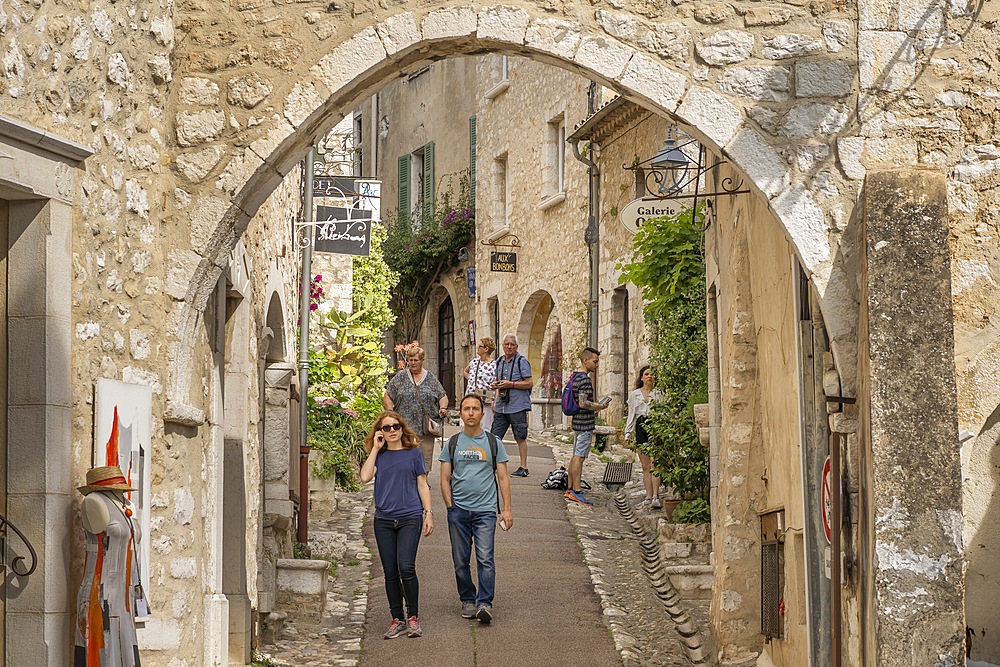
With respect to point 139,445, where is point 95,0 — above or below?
above

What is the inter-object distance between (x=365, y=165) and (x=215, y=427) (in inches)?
792

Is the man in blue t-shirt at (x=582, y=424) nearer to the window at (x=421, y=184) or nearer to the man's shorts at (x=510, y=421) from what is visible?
the man's shorts at (x=510, y=421)

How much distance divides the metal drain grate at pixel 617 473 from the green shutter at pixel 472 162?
31.2 ft

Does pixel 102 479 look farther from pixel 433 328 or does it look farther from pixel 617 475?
pixel 433 328

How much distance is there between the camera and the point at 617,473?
12.2 m

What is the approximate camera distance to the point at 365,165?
26078 mm

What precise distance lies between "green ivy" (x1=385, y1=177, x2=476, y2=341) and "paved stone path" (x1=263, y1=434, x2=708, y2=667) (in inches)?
408

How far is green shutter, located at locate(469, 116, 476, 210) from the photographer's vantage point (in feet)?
69.2

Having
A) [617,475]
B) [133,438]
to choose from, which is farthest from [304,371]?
[133,438]

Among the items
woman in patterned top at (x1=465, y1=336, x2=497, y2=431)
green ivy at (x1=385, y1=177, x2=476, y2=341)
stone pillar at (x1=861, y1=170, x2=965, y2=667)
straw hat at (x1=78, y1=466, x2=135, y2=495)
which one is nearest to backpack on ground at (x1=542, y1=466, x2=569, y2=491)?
woman in patterned top at (x1=465, y1=336, x2=497, y2=431)

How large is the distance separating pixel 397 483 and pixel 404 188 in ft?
54.4

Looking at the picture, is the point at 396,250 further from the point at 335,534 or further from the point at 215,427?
the point at 215,427

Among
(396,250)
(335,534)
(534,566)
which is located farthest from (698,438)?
(396,250)

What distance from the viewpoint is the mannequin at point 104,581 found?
4.32 metres
